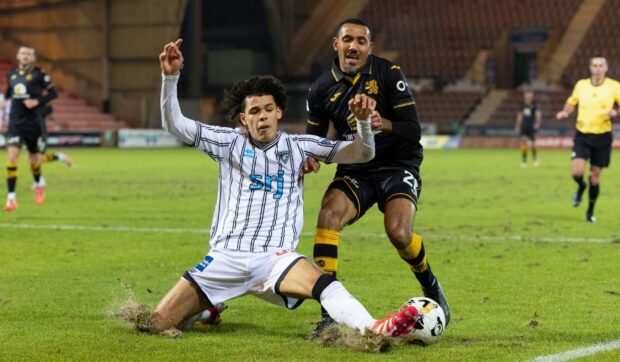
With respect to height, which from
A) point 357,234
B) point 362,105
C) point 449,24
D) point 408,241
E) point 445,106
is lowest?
point 445,106

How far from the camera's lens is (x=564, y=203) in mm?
17391

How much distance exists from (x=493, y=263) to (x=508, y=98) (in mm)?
42389

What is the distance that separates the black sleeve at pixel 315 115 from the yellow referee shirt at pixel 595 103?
801 centimetres

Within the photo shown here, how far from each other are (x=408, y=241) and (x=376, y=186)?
0.61m

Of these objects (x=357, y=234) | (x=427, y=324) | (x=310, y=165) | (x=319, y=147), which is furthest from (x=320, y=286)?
(x=357, y=234)

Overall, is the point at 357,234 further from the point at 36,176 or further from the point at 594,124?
the point at 36,176

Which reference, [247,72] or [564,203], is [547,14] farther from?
[564,203]

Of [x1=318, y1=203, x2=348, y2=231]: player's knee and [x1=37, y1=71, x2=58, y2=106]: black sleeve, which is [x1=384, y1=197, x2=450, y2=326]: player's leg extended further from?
[x1=37, y1=71, x2=58, y2=106]: black sleeve

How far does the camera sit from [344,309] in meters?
5.97

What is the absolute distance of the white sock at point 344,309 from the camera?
591cm

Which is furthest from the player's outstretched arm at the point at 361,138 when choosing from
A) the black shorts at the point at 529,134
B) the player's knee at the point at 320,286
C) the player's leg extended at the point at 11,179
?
the black shorts at the point at 529,134

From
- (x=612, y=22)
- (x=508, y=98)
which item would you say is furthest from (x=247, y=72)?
(x=612, y=22)

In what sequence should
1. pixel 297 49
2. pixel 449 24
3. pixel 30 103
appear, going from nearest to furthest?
1. pixel 30 103
2. pixel 297 49
3. pixel 449 24

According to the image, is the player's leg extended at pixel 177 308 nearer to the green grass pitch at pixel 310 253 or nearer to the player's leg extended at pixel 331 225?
the green grass pitch at pixel 310 253
